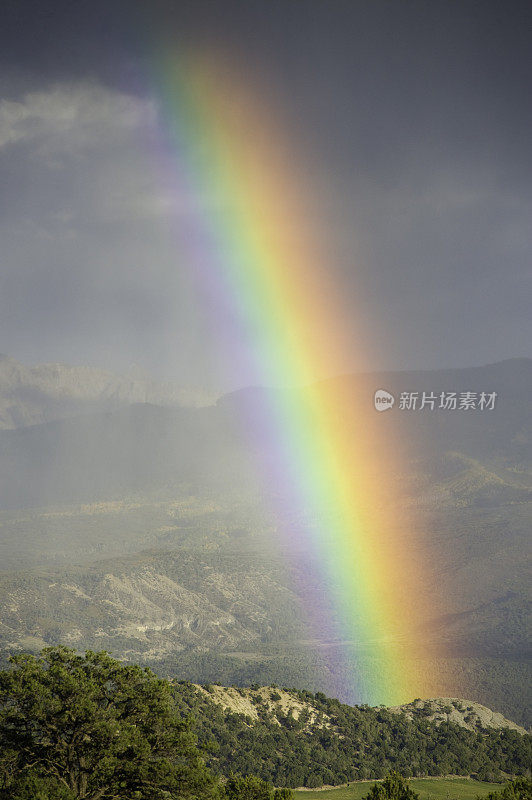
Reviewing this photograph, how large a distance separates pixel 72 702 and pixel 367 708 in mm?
84214

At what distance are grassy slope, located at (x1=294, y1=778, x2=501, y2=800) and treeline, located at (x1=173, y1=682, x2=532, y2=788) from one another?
1851mm

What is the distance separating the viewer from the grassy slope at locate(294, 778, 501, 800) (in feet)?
270

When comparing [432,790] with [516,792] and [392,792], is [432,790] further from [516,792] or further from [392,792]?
[392,792]

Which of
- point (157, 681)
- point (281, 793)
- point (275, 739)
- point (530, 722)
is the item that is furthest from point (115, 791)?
point (530, 722)

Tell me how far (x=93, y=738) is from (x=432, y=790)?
6502 cm

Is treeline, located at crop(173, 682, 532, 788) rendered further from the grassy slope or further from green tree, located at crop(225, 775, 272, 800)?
green tree, located at crop(225, 775, 272, 800)


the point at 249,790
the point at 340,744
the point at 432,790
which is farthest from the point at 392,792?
the point at 340,744

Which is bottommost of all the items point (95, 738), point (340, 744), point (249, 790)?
point (249, 790)

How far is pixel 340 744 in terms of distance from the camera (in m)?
96.4

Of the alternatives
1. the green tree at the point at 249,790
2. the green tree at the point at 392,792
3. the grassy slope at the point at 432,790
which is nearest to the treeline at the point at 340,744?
the grassy slope at the point at 432,790

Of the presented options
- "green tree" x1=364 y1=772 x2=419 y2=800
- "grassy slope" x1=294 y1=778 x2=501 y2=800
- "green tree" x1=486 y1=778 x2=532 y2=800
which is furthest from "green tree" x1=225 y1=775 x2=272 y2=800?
"grassy slope" x1=294 y1=778 x2=501 y2=800

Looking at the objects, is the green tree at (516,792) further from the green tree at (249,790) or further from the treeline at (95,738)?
the treeline at (95,738)

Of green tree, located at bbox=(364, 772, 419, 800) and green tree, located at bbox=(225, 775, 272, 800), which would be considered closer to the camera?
green tree, located at bbox=(225, 775, 272, 800)

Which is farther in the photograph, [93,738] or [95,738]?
[93,738]
